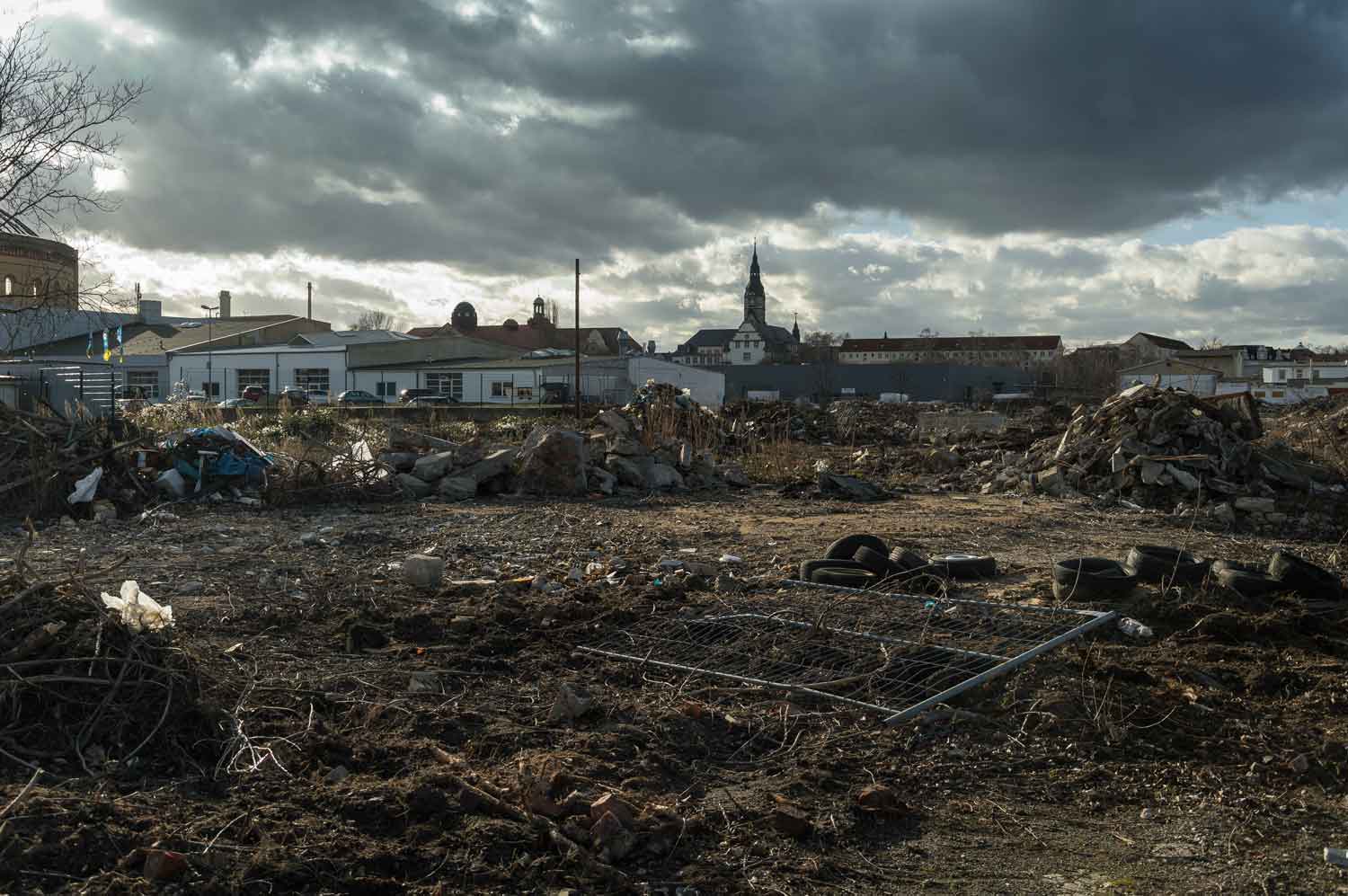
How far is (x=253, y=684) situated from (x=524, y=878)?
6.45 feet

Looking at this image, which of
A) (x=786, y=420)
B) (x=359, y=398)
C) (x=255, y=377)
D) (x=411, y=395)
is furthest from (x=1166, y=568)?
(x=255, y=377)

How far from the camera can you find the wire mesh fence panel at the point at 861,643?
4.98m

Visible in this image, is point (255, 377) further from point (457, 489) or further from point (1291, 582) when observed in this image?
point (1291, 582)

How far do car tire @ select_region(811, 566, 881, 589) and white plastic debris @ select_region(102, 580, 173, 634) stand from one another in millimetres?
4420

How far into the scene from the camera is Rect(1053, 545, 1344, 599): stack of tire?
6.56 meters

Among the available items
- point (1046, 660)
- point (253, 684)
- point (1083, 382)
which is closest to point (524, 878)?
point (253, 684)

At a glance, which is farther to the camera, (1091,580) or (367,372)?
(367,372)

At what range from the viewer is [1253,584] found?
653 cm

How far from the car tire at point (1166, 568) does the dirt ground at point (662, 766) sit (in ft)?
1.13

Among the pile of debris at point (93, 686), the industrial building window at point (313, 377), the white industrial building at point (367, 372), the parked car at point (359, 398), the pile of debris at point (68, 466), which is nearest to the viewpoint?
the pile of debris at point (93, 686)

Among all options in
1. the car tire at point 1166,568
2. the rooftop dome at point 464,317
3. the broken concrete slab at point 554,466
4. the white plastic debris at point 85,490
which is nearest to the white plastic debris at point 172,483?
the white plastic debris at point 85,490

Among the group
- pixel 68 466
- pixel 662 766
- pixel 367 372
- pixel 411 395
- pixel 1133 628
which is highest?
pixel 367 372

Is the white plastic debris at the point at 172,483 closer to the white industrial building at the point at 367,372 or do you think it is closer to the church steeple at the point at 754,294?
the white industrial building at the point at 367,372

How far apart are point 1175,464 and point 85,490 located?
13527mm
